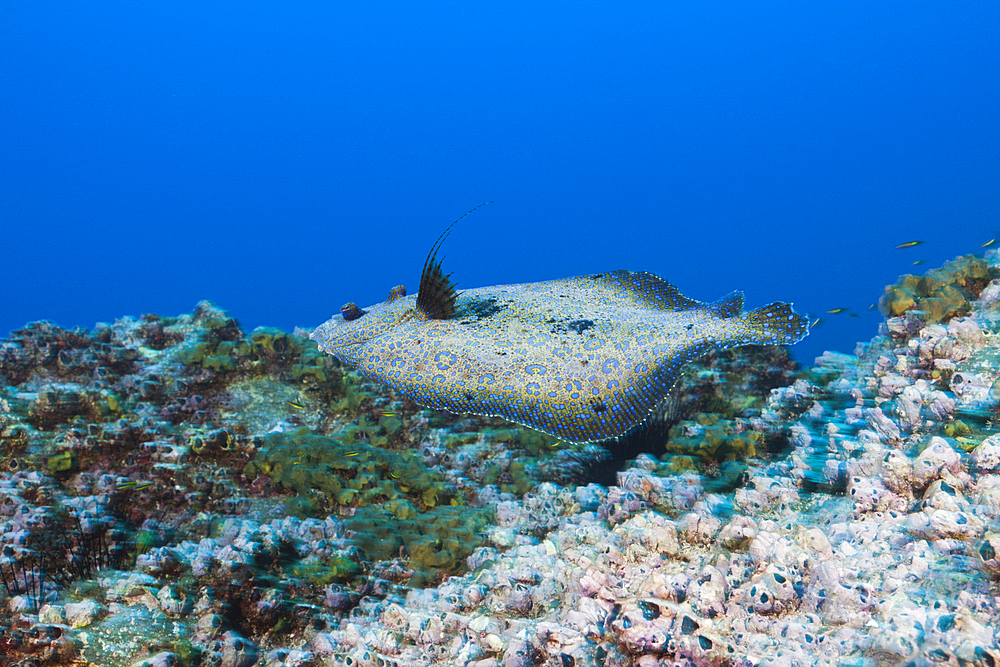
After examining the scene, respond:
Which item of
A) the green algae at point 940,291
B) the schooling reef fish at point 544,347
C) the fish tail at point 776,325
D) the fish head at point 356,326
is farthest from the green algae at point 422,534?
the green algae at point 940,291

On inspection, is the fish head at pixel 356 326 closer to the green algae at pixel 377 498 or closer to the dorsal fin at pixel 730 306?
the green algae at pixel 377 498

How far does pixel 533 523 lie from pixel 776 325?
2.31 m

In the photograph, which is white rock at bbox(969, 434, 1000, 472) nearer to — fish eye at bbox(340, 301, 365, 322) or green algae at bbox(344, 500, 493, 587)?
green algae at bbox(344, 500, 493, 587)

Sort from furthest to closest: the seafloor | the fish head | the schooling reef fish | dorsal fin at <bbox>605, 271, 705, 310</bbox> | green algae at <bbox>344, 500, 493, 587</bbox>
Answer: dorsal fin at <bbox>605, 271, 705, 310</bbox>
the fish head
the schooling reef fish
green algae at <bbox>344, 500, 493, 587</bbox>
the seafloor

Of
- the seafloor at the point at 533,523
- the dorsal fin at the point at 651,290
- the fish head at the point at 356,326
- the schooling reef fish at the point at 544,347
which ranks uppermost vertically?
the dorsal fin at the point at 651,290

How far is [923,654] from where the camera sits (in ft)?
4.54

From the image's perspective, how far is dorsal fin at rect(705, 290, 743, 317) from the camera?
3.94m

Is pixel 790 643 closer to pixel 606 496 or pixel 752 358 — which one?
pixel 606 496

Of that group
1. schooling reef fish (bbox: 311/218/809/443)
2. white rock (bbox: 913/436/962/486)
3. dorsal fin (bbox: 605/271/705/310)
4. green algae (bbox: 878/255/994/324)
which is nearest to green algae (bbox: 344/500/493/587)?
schooling reef fish (bbox: 311/218/809/443)

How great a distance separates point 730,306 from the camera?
4.00 meters

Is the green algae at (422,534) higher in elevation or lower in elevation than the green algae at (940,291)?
lower

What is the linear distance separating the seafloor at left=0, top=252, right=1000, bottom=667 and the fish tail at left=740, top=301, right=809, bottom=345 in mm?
477

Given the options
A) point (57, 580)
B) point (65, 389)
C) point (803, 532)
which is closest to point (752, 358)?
point (803, 532)

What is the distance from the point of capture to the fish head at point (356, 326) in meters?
4.21
